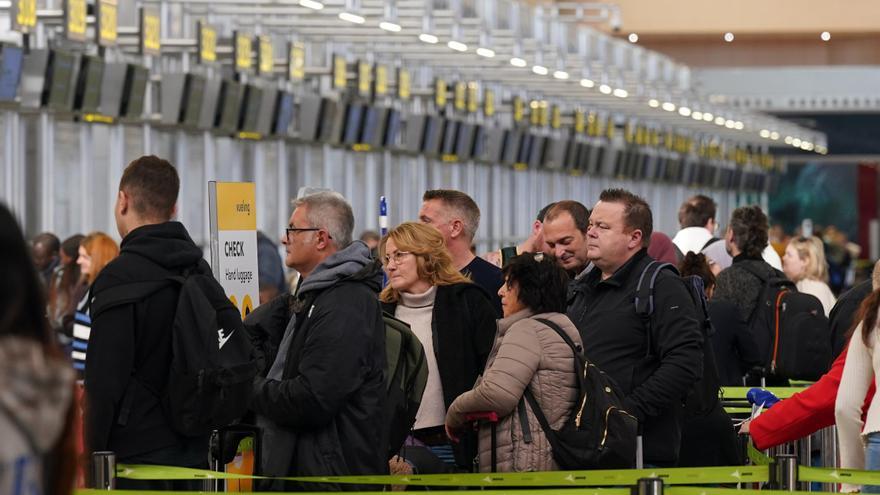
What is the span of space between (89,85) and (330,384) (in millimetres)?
8978

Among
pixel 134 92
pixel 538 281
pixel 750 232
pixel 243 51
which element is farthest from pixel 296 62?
pixel 538 281

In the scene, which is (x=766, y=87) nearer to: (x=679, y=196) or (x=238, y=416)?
(x=679, y=196)

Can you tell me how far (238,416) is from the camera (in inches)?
204

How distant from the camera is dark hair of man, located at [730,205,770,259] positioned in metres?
9.77

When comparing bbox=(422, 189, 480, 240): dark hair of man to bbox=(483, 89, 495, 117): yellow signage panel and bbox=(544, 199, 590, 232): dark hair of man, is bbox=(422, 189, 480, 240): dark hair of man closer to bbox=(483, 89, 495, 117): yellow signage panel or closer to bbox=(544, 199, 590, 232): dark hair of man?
bbox=(544, 199, 590, 232): dark hair of man

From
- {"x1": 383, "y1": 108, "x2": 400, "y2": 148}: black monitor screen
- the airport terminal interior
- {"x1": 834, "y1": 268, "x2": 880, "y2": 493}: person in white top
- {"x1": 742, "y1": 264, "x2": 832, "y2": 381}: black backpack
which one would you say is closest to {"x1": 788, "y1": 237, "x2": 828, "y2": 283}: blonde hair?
the airport terminal interior

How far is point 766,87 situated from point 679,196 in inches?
149

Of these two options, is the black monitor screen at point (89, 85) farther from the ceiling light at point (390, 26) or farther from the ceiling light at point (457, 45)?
the ceiling light at point (457, 45)

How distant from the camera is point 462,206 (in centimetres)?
727

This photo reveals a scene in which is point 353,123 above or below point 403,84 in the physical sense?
below

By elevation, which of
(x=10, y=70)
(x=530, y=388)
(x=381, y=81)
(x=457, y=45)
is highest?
(x=457, y=45)

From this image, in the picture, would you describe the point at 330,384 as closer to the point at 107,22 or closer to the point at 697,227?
the point at 697,227

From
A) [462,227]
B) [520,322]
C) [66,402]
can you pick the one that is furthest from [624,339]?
[66,402]

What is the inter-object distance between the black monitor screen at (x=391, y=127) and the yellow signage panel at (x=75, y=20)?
9961 mm
